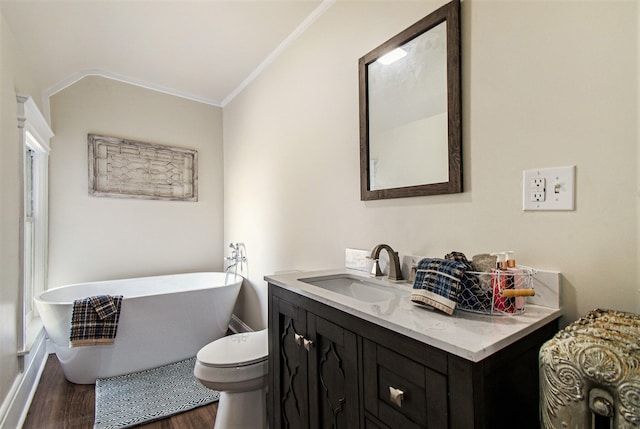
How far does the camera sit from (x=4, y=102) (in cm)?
163

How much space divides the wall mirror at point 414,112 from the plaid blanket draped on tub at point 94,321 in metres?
1.98

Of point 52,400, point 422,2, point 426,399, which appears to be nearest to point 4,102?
point 52,400

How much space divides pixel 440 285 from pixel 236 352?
1.19m

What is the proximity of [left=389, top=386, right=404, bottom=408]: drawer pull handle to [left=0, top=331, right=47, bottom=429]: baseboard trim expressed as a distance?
6.49ft

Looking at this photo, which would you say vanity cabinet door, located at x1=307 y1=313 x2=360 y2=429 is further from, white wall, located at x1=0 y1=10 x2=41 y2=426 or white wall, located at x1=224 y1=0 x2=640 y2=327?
white wall, located at x1=0 y1=10 x2=41 y2=426

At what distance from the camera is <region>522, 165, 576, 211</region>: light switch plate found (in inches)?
36.8

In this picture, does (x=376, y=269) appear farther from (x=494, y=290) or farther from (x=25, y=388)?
(x=25, y=388)

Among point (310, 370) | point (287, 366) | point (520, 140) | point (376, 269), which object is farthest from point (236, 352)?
point (520, 140)

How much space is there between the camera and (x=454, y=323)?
0.83 meters

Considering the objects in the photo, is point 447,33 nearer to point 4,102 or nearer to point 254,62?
point 254,62

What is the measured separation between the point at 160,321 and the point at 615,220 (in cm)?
273

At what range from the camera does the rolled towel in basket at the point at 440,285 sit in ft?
3.00

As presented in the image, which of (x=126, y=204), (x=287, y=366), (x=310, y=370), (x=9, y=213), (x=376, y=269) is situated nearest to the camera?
(x=310, y=370)

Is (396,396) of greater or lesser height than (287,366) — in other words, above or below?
above
